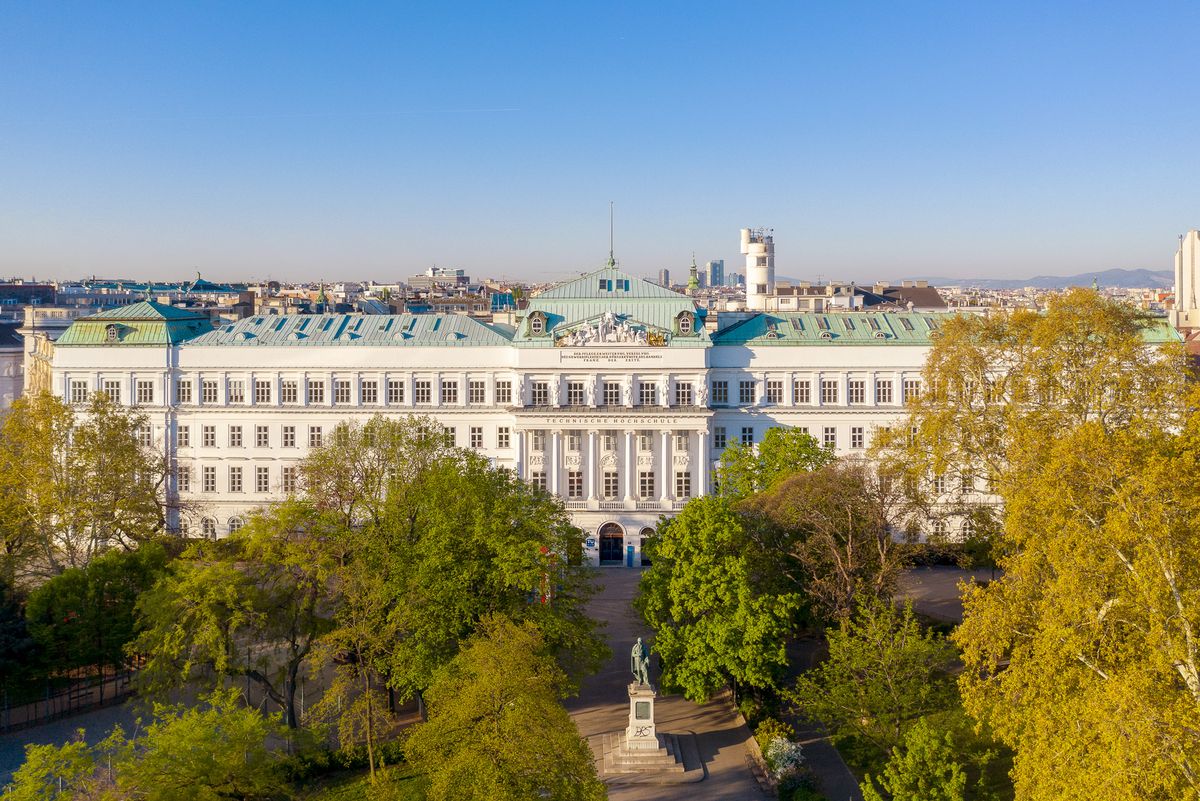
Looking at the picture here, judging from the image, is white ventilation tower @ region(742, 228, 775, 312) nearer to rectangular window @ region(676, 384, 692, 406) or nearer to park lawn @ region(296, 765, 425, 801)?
rectangular window @ region(676, 384, 692, 406)

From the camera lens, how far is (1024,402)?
49406 mm

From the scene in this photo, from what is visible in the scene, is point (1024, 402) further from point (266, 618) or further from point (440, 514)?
point (266, 618)

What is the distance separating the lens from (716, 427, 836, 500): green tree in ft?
203

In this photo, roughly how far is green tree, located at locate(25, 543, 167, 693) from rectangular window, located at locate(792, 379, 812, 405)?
40.8 m

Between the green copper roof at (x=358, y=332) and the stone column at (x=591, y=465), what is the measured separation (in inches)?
330

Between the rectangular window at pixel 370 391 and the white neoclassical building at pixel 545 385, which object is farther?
the rectangular window at pixel 370 391

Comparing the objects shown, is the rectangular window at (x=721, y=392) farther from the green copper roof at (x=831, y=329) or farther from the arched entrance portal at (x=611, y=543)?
the arched entrance portal at (x=611, y=543)

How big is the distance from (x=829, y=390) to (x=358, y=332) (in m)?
30.9

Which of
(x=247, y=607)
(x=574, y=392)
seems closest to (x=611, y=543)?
(x=574, y=392)

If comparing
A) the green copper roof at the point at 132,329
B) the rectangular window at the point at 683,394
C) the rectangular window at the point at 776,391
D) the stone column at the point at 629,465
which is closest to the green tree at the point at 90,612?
the green copper roof at the point at 132,329

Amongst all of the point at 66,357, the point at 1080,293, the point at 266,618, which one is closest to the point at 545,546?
the point at 266,618

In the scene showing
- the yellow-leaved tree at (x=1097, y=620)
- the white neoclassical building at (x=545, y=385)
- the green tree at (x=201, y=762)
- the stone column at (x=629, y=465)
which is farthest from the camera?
the stone column at (x=629, y=465)

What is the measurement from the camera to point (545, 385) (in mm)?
77062

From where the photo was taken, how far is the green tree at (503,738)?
3538cm
